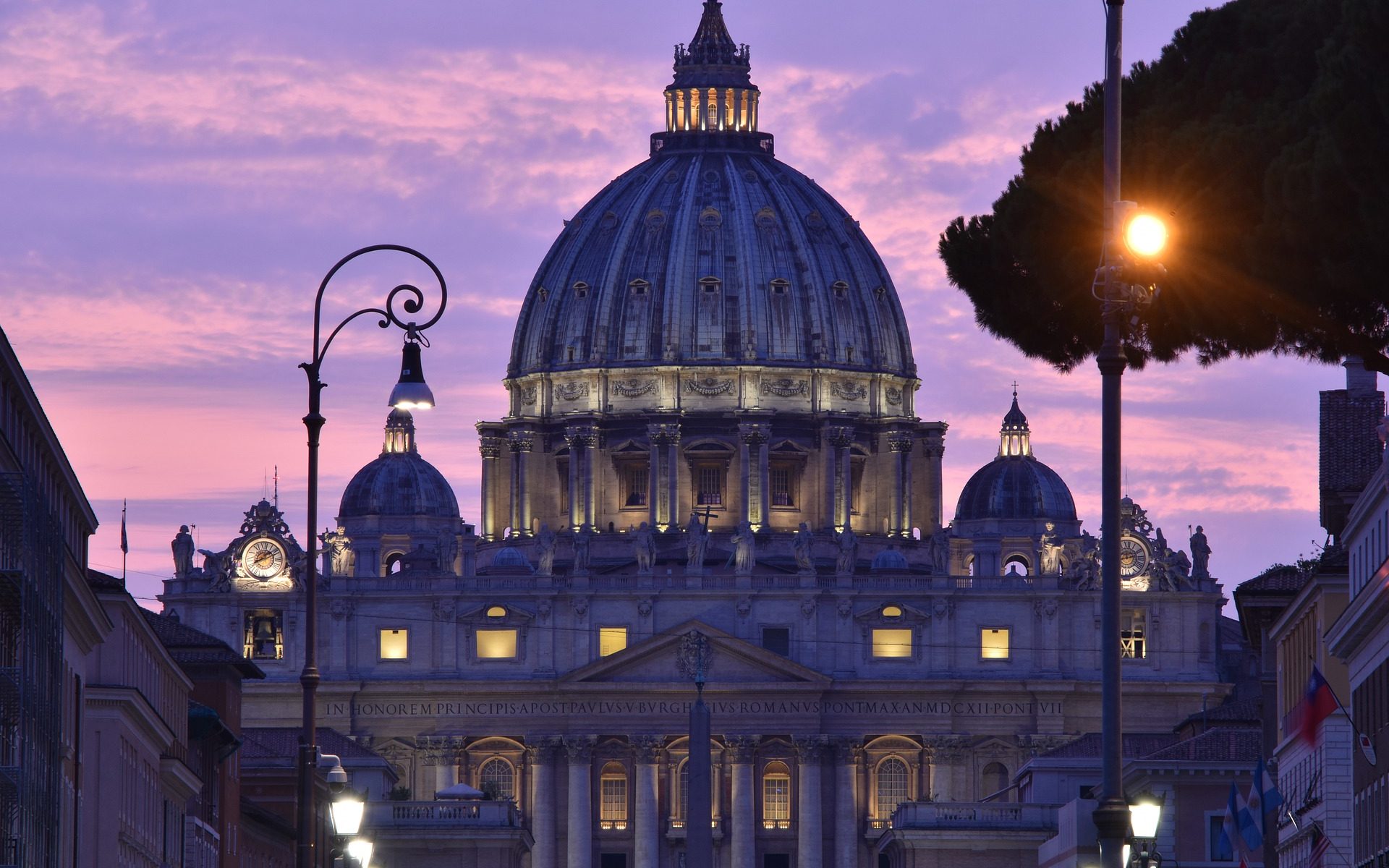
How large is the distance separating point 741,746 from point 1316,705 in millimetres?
116044

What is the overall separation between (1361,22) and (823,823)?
422 ft

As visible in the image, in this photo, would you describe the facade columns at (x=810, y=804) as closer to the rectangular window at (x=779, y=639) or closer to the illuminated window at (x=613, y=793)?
the rectangular window at (x=779, y=639)

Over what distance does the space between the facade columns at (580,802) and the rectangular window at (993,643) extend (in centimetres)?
1595

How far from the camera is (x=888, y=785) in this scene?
17288 cm

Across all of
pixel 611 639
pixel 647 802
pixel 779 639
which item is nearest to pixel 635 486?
pixel 611 639

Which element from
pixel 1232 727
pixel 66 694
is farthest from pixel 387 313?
pixel 1232 727

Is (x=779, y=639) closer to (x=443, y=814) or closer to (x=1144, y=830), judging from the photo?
(x=443, y=814)

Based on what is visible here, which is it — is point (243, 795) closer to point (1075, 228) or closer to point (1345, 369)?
point (1345, 369)

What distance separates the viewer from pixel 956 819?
140125mm

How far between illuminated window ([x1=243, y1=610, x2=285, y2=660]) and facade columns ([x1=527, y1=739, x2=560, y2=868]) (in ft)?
36.5

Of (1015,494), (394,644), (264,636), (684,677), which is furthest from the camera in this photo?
(1015,494)

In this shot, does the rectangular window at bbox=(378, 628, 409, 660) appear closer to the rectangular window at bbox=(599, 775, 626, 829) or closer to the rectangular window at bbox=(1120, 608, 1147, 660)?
the rectangular window at bbox=(599, 775, 626, 829)

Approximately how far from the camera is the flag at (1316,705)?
56.1 meters

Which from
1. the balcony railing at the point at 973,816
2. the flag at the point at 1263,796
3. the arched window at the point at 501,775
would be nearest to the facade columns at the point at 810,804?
the arched window at the point at 501,775
